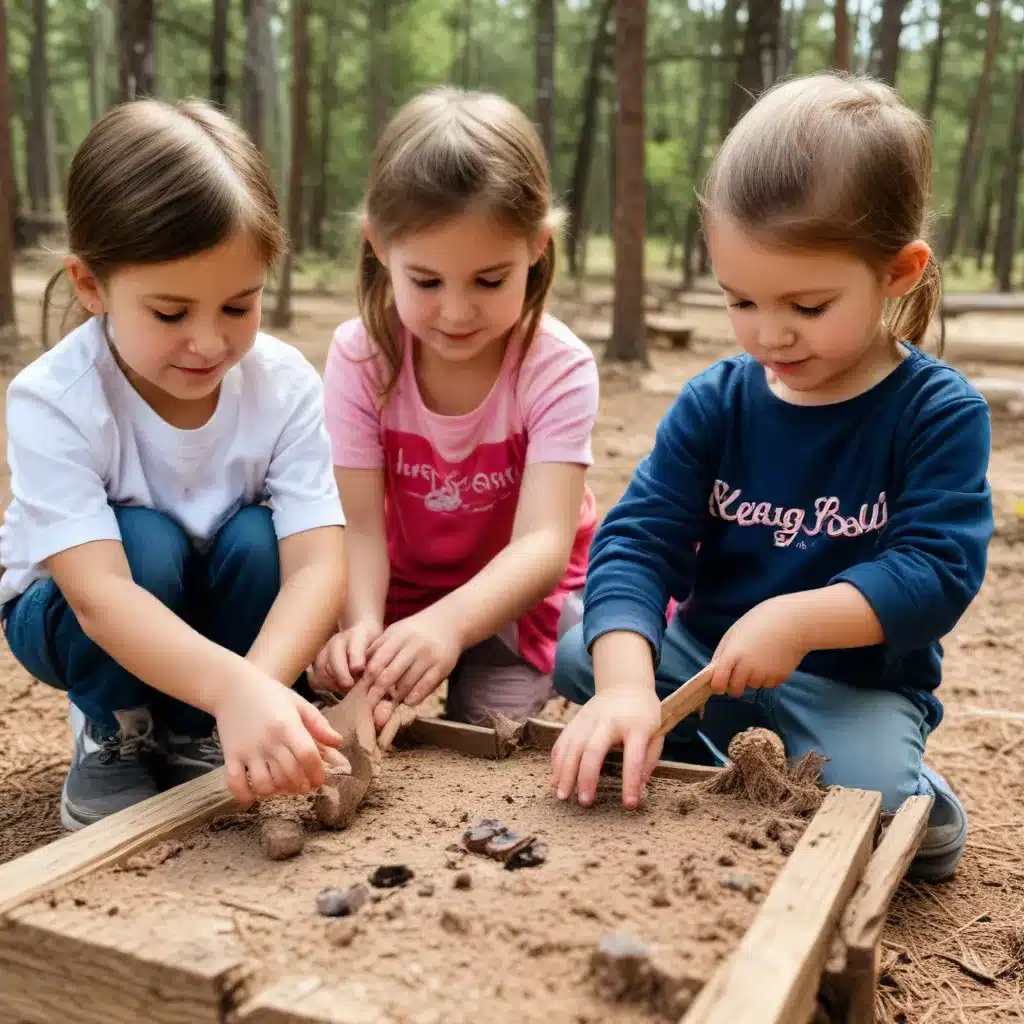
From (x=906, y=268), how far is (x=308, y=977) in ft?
4.66

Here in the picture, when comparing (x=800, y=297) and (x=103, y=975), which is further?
(x=800, y=297)

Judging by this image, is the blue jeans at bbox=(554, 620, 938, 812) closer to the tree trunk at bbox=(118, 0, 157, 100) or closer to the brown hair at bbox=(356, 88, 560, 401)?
the brown hair at bbox=(356, 88, 560, 401)

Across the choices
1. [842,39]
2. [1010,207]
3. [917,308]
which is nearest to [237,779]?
[917,308]

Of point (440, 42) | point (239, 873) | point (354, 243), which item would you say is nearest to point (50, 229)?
point (440, 42)

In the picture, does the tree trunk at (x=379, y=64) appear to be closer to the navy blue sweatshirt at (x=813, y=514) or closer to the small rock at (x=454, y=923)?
the navy blue sweatshirt at (x=813, y=514)

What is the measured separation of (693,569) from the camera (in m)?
2.26

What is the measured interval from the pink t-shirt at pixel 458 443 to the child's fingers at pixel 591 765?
0.91 meters

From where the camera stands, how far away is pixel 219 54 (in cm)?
1333

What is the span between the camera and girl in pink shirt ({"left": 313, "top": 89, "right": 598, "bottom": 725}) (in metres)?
2.21

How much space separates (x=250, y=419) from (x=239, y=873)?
0.90 meters

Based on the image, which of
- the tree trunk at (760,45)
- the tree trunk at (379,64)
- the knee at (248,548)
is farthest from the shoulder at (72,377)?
the tree trunk at (379,64)

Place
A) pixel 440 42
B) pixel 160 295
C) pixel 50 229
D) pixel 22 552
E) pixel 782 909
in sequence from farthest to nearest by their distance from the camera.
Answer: pixel 440 42 → pixel 50 229 → pixel 22 552 → pixel 160 295 → pixel 782 909

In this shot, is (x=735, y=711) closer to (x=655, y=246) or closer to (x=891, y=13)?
(x=891, y=13)

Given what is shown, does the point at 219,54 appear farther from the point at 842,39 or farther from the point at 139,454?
the point at 139,454
